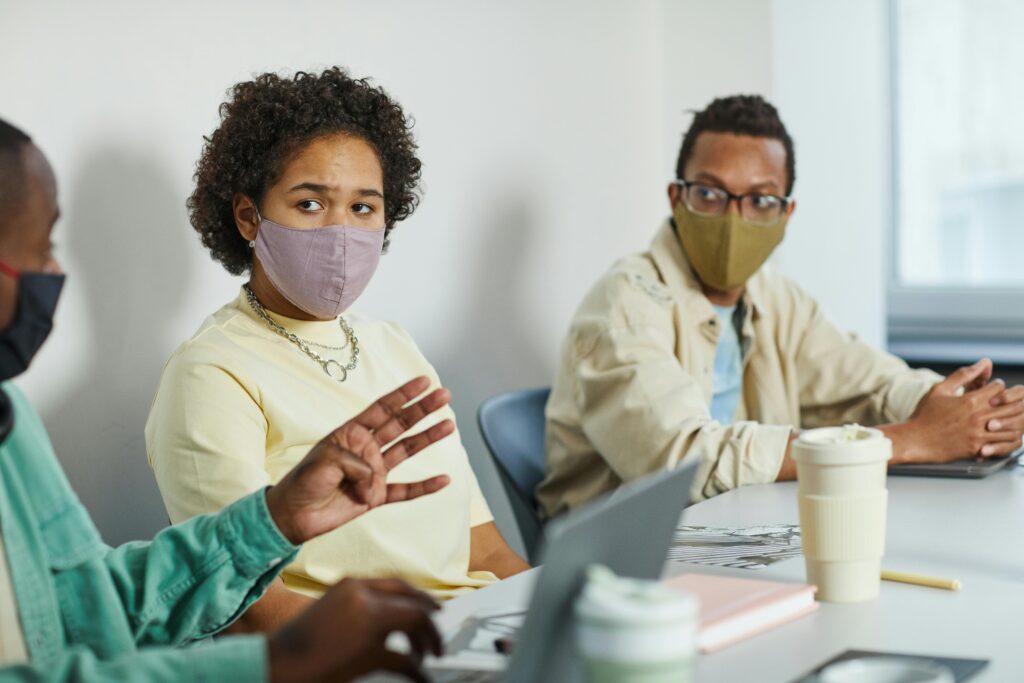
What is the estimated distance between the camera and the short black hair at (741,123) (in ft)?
8.54

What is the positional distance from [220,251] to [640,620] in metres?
1.38

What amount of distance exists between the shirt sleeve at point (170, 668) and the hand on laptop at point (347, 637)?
25 mm

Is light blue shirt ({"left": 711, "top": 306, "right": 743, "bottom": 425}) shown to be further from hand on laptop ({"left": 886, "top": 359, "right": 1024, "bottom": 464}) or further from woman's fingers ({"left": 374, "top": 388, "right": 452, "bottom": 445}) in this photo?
woman's fingers ({"left": 374, "top": 388, "right": 452, "bottom": 445})

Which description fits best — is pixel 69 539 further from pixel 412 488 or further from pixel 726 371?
pixel 726 371

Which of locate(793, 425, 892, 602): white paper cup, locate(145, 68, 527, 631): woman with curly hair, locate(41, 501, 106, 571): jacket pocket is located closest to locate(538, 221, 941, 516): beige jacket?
locate(145, 68, 527, 631): woman with curly hair

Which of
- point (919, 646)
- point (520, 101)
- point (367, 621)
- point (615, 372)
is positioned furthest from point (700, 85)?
point (367, 621)

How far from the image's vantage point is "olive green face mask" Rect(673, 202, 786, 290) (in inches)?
99.8

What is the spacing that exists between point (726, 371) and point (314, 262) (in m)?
1.15

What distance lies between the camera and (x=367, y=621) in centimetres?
96

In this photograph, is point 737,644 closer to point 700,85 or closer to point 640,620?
point 640,620

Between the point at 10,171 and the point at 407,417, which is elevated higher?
the point at 10,171

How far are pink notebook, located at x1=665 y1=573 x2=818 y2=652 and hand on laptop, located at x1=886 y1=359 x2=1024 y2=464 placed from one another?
877mm

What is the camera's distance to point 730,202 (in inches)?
101

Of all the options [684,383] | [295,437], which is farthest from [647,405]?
[295,437]
